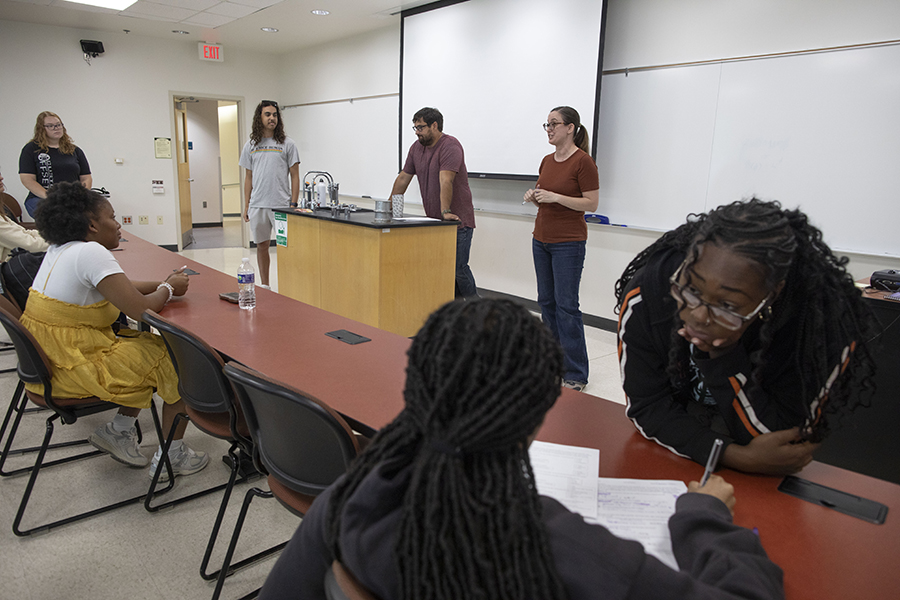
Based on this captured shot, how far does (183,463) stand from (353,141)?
5468 mm

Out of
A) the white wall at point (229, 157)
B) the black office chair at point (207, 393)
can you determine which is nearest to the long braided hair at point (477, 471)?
the black office chair at point (207, 393)

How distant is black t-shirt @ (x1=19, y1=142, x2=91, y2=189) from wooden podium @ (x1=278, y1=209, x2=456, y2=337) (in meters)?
2.19

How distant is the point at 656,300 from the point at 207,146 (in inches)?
432

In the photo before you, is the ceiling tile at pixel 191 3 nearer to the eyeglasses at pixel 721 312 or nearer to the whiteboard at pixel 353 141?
the whiteboard at pixel 353 141

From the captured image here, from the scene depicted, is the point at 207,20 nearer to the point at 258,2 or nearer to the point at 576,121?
the point at 258,2

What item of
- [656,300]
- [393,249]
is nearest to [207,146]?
[393,249]

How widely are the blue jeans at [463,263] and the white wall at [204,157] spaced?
25.7ft

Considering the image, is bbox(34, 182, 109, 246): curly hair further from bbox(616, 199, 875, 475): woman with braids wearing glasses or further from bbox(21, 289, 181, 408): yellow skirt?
bbox(616, 199, 875, 475): woman with braids wearing glasses

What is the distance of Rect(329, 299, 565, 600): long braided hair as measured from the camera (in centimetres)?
59

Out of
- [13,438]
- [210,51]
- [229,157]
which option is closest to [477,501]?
[13,438]

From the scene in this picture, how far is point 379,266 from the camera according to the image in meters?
3.77

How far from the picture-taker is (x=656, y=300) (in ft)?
4.01

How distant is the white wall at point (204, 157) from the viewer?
10391mm

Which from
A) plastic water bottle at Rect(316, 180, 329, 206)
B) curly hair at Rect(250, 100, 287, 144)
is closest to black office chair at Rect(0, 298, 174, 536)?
plastic water bottle at Rect(316, 180, 329, 206)
